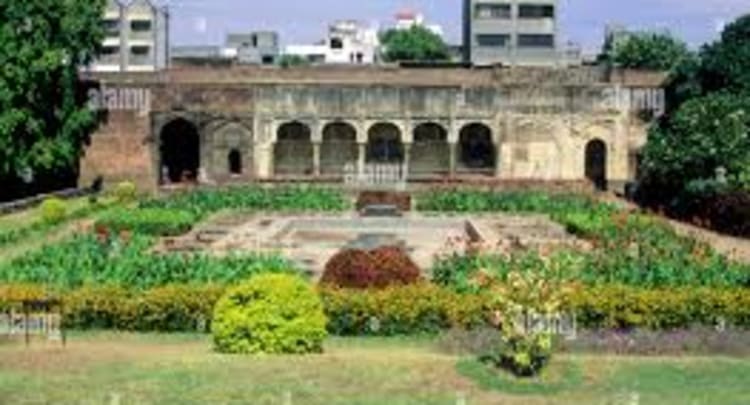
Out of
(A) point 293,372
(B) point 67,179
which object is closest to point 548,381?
(A) point 293,372

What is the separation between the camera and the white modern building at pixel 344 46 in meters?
124

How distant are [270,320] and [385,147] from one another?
32.7 metres

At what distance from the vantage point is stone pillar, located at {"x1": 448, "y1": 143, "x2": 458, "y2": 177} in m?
48.3

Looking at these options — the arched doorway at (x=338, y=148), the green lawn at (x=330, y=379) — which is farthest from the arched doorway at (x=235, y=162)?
the green lawn at (x=330, y=379)

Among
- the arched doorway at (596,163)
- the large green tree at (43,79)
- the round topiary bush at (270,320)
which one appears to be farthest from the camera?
the arched doorway at (596,163)

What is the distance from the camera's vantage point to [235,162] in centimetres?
4753

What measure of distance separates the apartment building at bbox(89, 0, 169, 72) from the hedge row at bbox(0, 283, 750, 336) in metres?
65.3

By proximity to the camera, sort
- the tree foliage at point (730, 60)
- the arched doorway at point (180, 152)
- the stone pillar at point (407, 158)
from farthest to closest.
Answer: the arched doorway at point (180, 152)
the stone pillar at point (407, 158)
the tree foliage at point (730, 60)

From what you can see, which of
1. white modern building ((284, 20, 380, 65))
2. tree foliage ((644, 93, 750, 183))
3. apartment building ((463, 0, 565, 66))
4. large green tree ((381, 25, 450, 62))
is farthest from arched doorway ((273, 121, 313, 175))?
white modern building ((284, 20, 380, 65))

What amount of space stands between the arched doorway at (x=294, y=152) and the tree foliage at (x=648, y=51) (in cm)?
2807

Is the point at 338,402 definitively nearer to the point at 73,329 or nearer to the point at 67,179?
the point at 73,329

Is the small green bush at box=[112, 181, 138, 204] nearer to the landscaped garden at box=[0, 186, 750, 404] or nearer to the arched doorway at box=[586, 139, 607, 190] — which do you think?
the landscaped garden at box=[0, 186, 750, 404]

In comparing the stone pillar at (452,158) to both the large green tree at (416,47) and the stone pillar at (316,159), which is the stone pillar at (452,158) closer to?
the stone pillar at (316,159)

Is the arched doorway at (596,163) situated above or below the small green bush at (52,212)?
above
